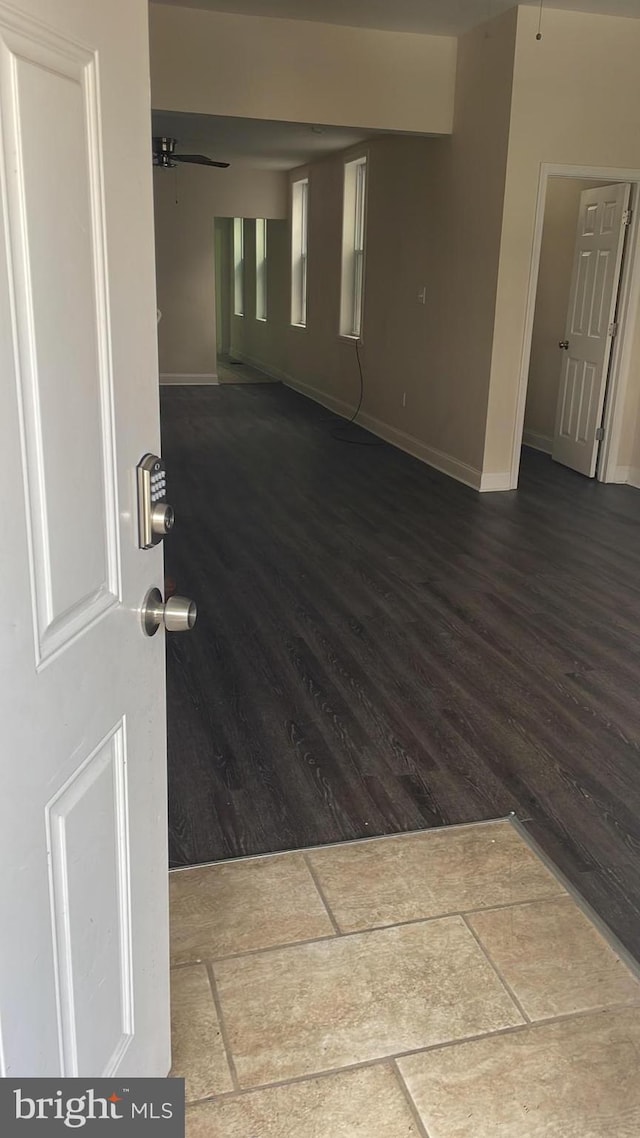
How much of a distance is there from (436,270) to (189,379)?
519 cm

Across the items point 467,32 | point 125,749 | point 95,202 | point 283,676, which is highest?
point 467,32

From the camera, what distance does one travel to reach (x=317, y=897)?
201cm

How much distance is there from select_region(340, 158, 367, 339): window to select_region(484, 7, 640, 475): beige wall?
2.81m

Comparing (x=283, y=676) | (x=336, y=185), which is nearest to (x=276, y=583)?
(x=283, y=676)

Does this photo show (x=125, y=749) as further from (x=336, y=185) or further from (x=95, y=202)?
(x=336, y=185)

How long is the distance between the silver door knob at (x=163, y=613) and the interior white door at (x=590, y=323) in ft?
18.5

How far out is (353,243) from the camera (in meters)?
8.69

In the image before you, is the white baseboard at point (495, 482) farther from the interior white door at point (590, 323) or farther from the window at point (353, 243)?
the window at point (353, 243)

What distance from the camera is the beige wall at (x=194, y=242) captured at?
10.6m

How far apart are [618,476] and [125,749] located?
5876mm

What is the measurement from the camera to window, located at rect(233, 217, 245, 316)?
13961mm

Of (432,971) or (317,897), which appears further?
(317,897)

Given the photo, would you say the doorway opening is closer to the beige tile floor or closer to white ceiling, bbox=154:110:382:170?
white ceiling, bbox=154:110:382:170

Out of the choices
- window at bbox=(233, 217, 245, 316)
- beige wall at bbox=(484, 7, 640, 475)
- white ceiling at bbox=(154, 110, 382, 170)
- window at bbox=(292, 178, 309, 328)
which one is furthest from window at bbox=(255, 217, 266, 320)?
beige wall at bbox=(484, 7, 640, 475)
